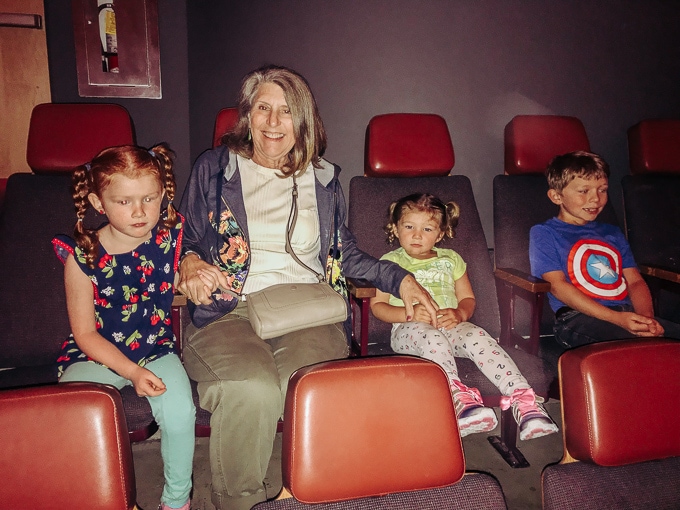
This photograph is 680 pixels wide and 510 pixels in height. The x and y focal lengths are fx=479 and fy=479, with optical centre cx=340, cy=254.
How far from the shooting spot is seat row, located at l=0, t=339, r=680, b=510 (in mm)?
739

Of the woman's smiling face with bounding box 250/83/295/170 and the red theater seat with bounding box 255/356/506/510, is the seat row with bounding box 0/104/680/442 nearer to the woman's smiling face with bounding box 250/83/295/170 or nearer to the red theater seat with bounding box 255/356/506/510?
the woman's smiling face with bounding box 250/83/295/170

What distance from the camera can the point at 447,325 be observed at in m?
1.78

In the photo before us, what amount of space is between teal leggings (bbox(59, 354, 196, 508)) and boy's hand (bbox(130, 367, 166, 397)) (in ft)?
0.16

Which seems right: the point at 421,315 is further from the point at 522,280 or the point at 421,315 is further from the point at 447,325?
the point at 522,280

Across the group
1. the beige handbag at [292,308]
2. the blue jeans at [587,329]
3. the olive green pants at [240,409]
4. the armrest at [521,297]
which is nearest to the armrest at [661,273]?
the blue jeans at [587,329]

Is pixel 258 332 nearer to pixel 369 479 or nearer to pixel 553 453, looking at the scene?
pixel 369 479

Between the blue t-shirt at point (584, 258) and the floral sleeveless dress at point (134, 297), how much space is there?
1499 millimetres

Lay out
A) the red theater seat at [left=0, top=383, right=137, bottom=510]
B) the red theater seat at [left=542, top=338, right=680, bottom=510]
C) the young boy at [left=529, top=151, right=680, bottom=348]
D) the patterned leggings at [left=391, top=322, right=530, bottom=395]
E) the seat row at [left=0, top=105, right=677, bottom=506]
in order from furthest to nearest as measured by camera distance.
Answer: the young boy at [left=529, top=151, right=680, bottom=348] → the seat row at [left=0, top=105, right=677, bottom=506] → the patterned leggings at [left=391, top=322, right=530, bottom=395] → the red theater seat at [left=542, top=338, right=680, bottom=510] → the red theater seat at [left=0, top=383, right=137, bottom=510]

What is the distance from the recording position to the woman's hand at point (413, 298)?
1.59m

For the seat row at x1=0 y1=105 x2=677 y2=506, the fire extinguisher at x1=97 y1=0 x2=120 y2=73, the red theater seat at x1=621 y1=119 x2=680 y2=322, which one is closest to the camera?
the seat row at x1=0 y1=105 x2=677 y2=506

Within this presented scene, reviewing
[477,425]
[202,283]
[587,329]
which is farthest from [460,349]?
[202,283]

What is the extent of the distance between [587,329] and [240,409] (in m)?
1.35

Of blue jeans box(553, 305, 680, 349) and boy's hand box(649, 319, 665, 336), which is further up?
boy's hand box(649, 319, 665, 336)

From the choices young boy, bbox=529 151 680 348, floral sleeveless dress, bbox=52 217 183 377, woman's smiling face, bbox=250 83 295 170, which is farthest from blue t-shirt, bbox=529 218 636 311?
floral sleeveless dress, bbox=52 217 183 377
